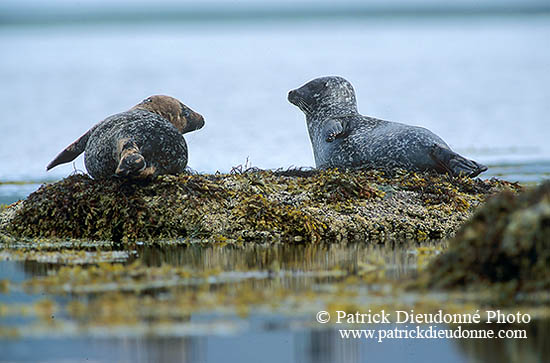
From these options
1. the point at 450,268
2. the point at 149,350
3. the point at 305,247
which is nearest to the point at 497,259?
the point at 450,268

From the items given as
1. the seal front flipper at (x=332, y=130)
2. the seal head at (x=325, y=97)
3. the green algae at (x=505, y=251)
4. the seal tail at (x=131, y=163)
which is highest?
the seal head at (x=325, y=97)

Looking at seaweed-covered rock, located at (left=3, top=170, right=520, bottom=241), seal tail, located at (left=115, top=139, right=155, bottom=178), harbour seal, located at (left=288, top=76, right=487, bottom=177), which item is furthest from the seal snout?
seal tail, located at (left=115, top=139, right=155, bottom=178)

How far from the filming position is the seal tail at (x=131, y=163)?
881cm

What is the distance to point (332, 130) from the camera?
11.3 meters

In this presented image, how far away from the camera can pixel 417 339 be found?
4789mm

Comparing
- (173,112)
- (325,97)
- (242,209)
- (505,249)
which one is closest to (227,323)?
(505,249)

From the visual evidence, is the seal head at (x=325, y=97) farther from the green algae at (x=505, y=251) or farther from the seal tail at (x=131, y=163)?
the green algae at (x=505, y=251)

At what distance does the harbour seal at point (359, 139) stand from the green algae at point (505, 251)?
199 inches

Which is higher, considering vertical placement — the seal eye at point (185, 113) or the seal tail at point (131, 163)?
the seal eye at point (185, 113)

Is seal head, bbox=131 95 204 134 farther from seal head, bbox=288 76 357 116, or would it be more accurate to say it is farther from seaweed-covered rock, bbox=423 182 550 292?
seaweed-covered rock, bbox=423 182 550 292

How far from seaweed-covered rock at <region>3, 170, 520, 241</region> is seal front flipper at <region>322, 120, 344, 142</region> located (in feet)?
3.86

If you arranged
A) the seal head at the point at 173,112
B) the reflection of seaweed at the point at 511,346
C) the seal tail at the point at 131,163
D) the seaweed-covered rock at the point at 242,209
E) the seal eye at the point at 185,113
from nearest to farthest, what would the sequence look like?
the reflection of seaweed at the point at 511,346
the seal tail at the point at 131,163
the seaweed-covered rock at the point at 242,209
the seal head at the point at 173,112
the seal eye at the point at 185,113

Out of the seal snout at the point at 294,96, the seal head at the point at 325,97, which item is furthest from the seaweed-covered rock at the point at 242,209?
the seal snout at the point at 294,96

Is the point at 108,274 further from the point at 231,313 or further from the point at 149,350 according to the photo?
the point at 149,350
